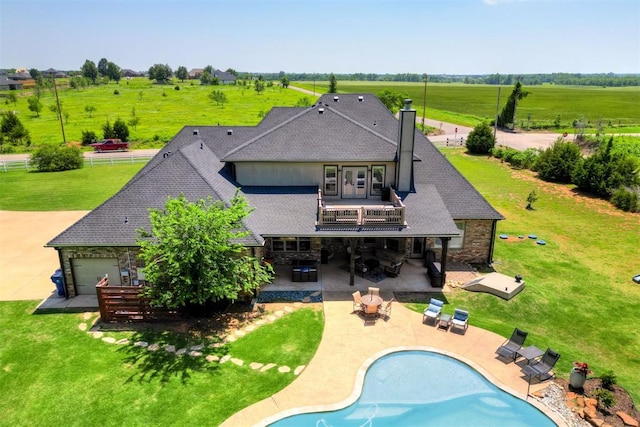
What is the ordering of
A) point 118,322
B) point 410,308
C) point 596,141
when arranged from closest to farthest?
point 118,322
point 410,308
point 596,141

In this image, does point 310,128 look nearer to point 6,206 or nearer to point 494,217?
point 494,217

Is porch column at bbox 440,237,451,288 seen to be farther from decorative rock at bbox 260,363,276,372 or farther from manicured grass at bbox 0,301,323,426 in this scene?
decorative rock at bbox 260,363,276,372

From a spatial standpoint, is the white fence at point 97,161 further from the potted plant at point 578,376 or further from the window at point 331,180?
the potted plant at point 578,376

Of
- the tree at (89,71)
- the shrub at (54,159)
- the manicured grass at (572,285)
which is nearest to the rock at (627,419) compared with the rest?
the manicured grass at (572,285)

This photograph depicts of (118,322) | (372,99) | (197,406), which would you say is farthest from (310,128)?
(197,406)

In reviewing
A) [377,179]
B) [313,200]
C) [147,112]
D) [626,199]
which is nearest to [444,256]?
[377,179]

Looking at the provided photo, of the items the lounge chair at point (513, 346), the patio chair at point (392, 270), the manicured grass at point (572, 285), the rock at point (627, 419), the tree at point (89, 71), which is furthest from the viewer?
the tree at point (89, 71)
